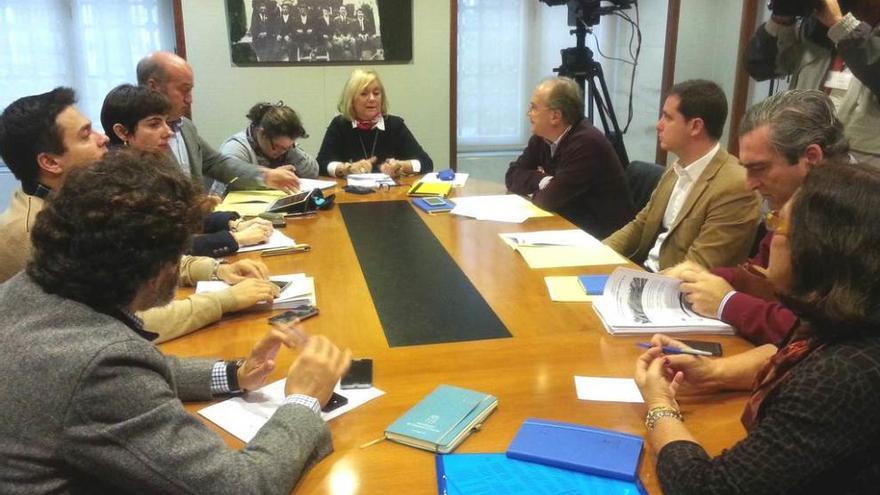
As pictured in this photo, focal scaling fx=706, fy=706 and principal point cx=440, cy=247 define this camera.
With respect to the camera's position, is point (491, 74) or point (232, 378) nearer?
point (232, 378)

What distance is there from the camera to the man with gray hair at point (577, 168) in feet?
9.81

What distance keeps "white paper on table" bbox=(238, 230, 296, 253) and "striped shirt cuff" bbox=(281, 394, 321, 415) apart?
3.77 ft

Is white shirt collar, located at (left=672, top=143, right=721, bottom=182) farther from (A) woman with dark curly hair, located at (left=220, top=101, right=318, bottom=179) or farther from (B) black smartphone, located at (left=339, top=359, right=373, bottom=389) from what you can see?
(A) woman with dark curly hair, located at (left=220, top=101, right=318, bottom=179)

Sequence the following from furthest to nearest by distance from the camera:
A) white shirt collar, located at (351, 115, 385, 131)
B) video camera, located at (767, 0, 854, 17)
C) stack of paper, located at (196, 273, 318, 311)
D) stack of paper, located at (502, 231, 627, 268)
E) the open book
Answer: white shirt collar, located at (351, 115, 385, 131), video camera, located at (767, 0, 854, 17), stack of paper, located at (502, 231, 627, 268), stack of paper, located at (196, 273, 318, 311), the open book

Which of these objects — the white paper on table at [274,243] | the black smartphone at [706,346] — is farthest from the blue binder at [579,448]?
the white paper on table at [274,243]

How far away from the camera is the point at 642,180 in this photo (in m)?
3.21

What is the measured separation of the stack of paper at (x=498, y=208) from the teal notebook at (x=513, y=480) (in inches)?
63.0

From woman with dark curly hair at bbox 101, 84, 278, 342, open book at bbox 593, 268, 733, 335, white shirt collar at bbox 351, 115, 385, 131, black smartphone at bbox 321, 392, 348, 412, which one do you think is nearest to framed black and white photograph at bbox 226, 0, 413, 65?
white shirt collar at bbox 351, 115, 385, 131

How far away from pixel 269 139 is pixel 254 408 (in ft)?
7.60

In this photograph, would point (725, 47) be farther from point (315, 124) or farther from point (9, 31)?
point (9, 31)

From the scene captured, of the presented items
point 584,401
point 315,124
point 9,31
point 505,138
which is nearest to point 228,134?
point 315,124

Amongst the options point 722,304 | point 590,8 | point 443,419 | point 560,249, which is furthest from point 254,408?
point 590,8

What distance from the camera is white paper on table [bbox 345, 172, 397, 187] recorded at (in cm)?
333

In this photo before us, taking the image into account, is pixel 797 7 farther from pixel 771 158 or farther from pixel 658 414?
pixel 658 414
